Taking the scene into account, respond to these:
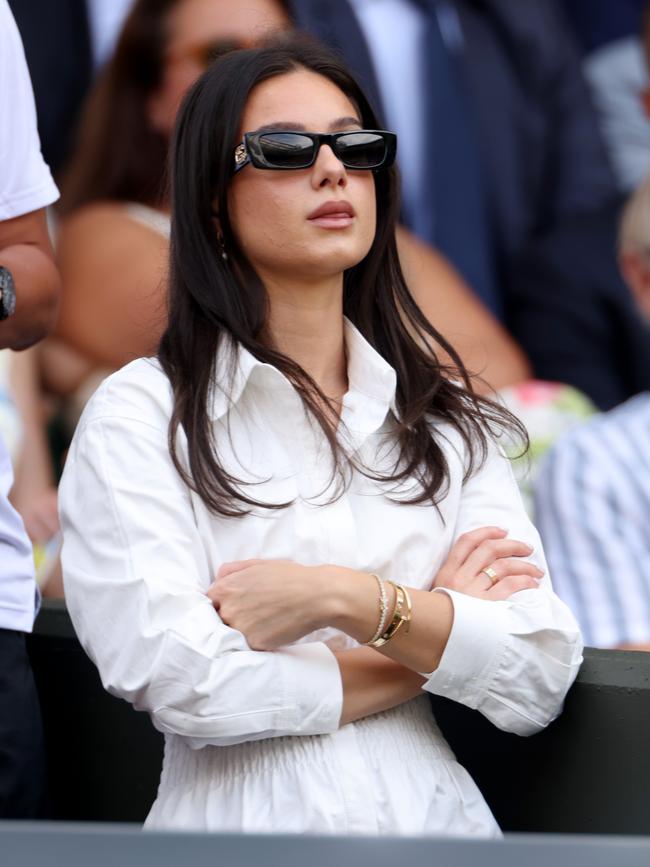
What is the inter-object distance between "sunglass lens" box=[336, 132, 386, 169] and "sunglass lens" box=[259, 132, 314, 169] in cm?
5

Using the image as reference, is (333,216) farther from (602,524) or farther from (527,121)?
(527,121)

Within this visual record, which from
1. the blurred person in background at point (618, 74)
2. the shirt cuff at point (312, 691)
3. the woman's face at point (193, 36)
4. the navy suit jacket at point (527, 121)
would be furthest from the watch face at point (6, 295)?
the blurred person in background at point (618, 74)

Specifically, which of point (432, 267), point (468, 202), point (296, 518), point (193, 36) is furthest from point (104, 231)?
point (296, 518)

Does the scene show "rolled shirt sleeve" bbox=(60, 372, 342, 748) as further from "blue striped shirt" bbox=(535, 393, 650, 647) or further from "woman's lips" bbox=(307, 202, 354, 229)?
"blue striped shirt" bbox=(535, 393, 650, 647)

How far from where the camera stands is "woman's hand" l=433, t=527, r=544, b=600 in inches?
84.6

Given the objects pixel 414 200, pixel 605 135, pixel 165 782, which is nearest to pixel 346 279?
pixel 165 782

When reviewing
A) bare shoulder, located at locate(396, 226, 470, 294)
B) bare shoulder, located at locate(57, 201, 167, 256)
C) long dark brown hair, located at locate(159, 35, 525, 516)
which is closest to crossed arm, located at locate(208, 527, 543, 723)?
long dark brown hair, located at locate(159, 35, 525, 516)

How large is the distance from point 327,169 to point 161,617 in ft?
2.19

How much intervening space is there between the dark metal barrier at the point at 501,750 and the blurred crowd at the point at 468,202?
0.91 m

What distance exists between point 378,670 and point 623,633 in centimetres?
128

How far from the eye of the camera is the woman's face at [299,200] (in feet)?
7.18

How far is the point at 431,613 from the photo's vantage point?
2059 mm

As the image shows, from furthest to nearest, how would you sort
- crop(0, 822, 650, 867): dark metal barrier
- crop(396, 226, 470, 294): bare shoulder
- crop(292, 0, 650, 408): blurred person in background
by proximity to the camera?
crop(292, 0, 650, 408): blurred person in background → crop(396, 226, 470, 294): bare shoulder → crop(0, 822, 650, 867): dark metal barrier

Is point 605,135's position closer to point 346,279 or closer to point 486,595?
point 346,279
